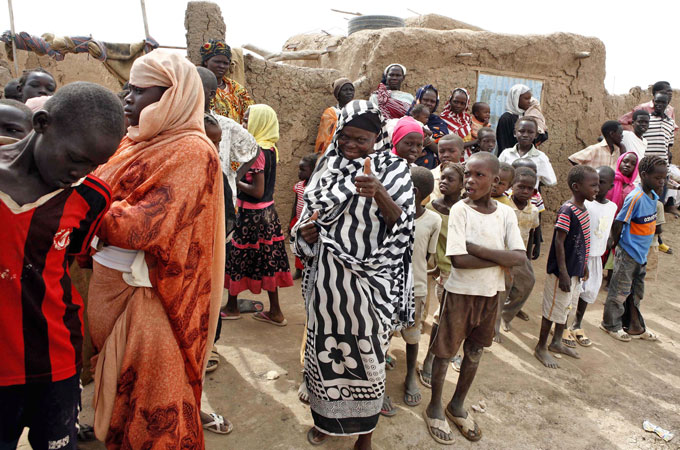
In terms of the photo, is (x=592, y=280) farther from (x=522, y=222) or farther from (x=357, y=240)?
(x=357, y=240)

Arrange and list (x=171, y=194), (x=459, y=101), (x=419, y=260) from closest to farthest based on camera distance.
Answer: (x=171, y=194), (x=419, y=260), (x=459, y=101)

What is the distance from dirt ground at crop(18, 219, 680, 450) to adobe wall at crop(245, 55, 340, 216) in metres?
2.07

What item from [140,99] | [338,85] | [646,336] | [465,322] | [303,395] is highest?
[140,99]

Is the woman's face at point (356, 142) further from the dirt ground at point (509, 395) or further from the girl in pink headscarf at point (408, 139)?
the dirt ground at point (509, 395)

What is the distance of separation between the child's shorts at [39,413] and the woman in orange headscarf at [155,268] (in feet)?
0.69

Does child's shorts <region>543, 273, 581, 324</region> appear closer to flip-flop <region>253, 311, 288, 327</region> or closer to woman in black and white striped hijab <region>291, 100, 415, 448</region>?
woman in black and white striped hijab <region>291, 100, 415, 448</region>

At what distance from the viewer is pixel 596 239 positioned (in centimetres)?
385

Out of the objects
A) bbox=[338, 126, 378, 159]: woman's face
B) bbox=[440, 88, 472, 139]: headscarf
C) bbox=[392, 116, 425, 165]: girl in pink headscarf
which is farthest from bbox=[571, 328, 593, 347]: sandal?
bbox=[338, 126, 378, 159]: woman's face

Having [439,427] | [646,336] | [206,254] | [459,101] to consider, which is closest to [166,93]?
[206,254]

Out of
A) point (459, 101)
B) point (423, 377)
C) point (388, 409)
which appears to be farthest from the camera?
point (459, 101)

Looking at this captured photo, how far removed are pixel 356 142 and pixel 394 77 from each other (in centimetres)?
405

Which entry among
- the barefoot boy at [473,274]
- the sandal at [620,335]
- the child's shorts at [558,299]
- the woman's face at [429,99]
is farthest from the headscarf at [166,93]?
the woman's face at [429,99]

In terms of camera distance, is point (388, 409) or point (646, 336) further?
point (646, 336)

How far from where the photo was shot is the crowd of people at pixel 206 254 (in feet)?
4.32
